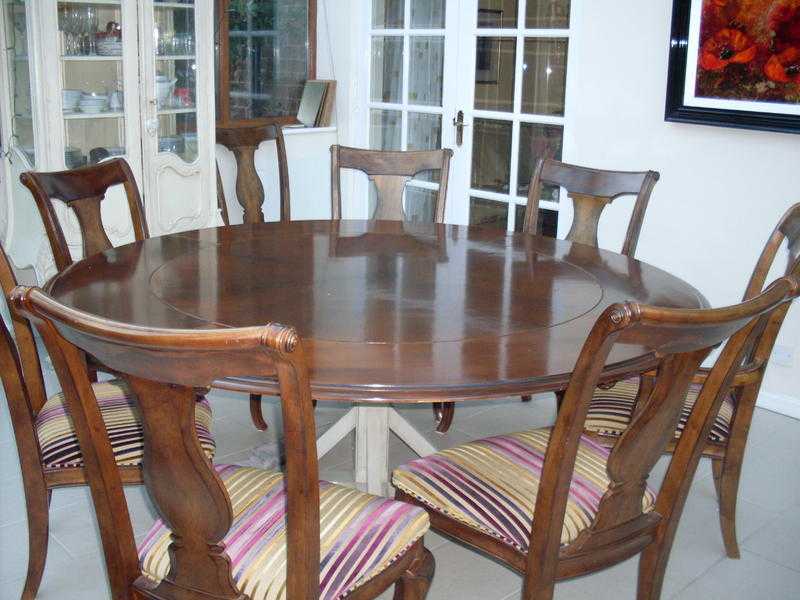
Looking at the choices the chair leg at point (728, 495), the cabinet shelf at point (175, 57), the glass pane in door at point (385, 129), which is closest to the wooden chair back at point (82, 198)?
the cabinet shelf at point (175, 57)

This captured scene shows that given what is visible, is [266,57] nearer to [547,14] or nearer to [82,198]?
[547,14]

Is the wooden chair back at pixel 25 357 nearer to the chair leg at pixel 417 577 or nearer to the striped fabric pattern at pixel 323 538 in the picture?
the striped fabric pattern at pixel 323 538

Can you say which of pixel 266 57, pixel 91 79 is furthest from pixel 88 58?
pixel 266 57

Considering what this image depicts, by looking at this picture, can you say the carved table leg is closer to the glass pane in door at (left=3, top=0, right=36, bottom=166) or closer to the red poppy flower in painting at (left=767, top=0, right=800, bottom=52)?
the glass pane in door at (left=3, top=0, right=36, bottom=166)

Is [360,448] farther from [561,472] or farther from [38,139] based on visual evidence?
[38,139]

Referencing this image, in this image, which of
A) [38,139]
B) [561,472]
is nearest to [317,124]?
[38,139]

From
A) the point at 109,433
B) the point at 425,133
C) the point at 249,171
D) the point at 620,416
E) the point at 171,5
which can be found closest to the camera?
the point at 109,433

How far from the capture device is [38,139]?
140 inches

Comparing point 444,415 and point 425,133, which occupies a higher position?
point 425,133

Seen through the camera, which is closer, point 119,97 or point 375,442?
point 375,442

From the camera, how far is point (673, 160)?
359 centimetres

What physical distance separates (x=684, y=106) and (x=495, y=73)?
1047 millimetres

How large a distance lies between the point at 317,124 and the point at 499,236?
232 centimetres

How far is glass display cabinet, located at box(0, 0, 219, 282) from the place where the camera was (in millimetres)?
3521
